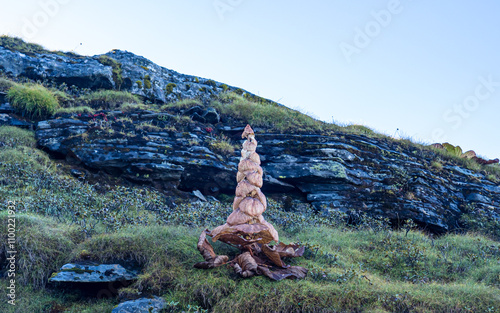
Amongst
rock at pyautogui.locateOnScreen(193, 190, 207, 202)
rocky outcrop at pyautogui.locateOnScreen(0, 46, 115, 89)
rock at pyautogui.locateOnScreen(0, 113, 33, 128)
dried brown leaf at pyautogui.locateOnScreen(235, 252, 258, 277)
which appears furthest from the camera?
rocky outcrop at pyautogui.locateOnScreen(0, 46, 115, 89)

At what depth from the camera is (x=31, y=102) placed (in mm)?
10805

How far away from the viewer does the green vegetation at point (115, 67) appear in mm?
14219

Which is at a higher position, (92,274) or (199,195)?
(199,195)

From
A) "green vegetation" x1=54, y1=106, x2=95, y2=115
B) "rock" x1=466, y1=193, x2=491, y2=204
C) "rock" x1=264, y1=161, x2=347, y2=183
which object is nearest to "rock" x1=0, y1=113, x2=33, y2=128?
"green vegetation" x1=54, y1=106, x2=95, y2=115

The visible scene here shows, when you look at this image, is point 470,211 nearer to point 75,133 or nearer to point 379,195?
point 379,195

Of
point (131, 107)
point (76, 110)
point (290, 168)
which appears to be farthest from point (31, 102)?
point (290, 168)

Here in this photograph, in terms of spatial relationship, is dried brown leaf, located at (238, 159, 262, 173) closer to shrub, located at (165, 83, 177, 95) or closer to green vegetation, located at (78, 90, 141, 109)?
green vegetation, located at (78, 90, 141, 109)

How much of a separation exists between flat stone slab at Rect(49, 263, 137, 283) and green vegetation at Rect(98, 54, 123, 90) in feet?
33.5

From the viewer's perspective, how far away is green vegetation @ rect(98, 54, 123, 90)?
1422cm

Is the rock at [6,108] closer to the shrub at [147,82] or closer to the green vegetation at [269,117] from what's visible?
the shrub at [147,82]

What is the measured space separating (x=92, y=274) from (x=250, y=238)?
2.16 metres

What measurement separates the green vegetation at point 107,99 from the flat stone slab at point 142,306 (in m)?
9.13

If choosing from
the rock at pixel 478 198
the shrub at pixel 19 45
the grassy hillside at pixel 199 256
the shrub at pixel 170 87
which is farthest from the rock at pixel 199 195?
the shrub at pixel 19 45

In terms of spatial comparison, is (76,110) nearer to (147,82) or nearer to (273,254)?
(147,82)
